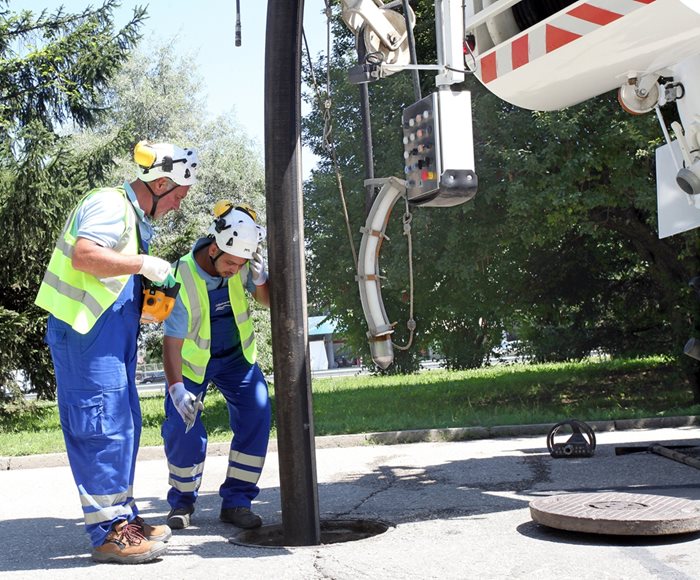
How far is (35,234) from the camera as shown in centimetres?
1462

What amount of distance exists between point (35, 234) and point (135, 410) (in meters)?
10.4

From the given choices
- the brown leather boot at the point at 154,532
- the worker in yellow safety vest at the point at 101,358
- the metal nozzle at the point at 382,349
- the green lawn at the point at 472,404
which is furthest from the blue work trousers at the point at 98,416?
the green lawn at the point at 472,404

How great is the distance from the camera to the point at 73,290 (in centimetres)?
471

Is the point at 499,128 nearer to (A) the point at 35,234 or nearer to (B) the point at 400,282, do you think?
(B) the point at 400,282

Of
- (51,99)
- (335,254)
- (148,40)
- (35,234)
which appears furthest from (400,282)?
(148,40)

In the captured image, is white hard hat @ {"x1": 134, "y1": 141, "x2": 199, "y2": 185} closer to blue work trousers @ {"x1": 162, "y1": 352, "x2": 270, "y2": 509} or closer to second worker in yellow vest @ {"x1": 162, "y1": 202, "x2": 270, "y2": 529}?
second worker in yellow vest @ {"x1": 162, "y1": 202, "x2": 270, "y2": 529}

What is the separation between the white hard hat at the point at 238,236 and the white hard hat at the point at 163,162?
0.39 meters

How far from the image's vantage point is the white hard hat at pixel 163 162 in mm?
5016

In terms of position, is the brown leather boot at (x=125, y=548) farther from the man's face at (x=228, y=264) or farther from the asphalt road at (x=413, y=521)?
the man's face at (x=228, y=264)

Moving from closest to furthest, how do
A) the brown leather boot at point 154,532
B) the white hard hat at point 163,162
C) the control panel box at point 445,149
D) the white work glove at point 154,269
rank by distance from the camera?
the control panel box at point 445,149
the white work glove at point 154,269
the brown leather boot at point 154,532
the white hard hat at point 163,162

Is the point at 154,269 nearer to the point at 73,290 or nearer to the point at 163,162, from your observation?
the point at 73,290

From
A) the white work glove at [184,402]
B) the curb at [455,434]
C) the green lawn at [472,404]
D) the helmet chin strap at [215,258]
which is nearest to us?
the white work glove at [184,402]

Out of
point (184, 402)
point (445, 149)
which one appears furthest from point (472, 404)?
point (445, 149)

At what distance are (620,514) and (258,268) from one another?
223cm
